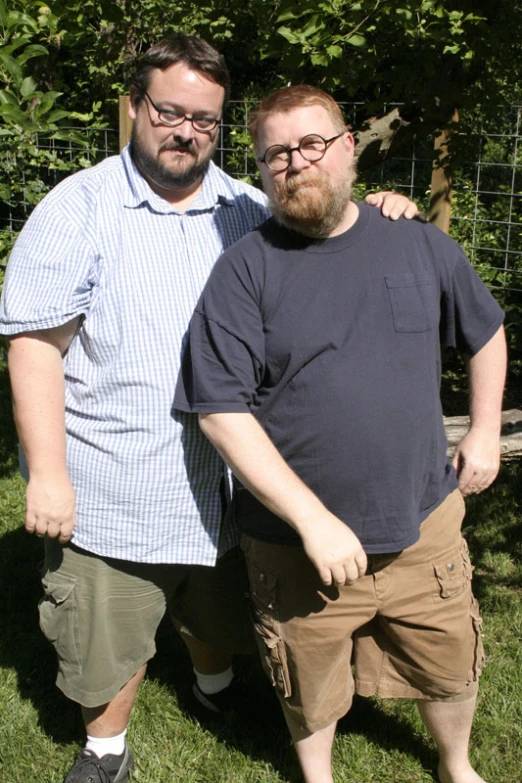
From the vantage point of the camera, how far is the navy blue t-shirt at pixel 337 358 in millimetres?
2158

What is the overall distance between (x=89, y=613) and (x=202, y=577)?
368 millimetres

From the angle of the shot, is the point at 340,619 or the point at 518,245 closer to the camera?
the point at 340,619

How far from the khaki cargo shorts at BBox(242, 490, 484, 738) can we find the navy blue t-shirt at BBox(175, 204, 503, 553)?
0.16 m

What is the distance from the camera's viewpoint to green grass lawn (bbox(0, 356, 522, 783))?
283 cm

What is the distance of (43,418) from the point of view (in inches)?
88.6

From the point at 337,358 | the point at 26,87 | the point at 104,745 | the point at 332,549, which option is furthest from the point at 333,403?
the point at 26,87

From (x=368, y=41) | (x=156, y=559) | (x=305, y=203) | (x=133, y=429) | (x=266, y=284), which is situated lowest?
(x=156, y=559)

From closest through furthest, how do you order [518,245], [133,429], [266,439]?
[266,439] < [133,429] < [518,245]

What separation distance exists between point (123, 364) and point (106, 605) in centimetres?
74

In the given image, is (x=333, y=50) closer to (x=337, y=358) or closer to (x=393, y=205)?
(x=393, y=205)

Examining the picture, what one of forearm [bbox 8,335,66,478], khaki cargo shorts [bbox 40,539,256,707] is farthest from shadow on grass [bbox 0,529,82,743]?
forearm [bbox 8,335,66,478]

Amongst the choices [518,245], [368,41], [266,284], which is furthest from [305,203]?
[518,245]

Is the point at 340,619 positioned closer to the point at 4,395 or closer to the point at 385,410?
the point at 385,410

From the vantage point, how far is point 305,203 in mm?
2152
